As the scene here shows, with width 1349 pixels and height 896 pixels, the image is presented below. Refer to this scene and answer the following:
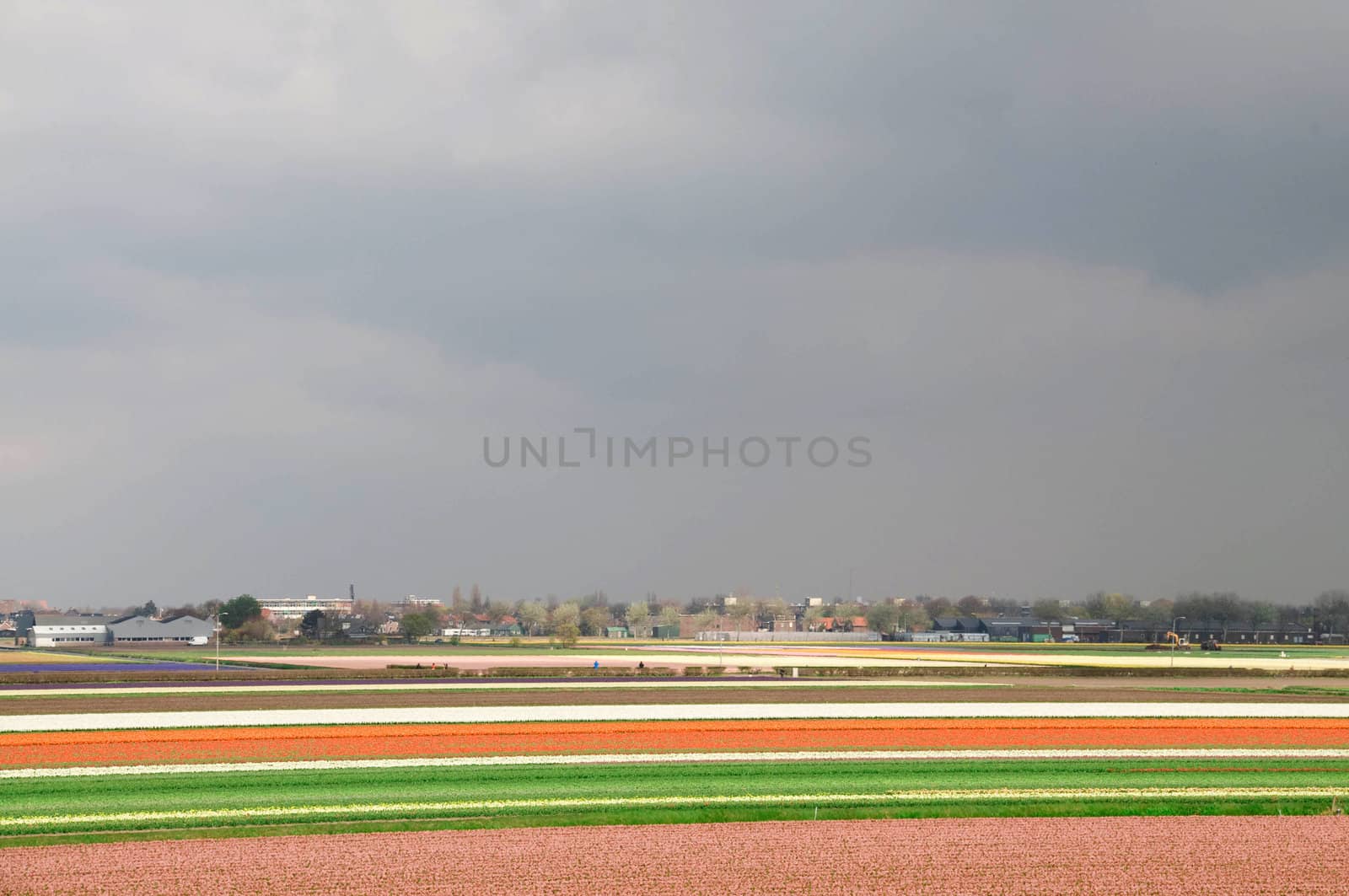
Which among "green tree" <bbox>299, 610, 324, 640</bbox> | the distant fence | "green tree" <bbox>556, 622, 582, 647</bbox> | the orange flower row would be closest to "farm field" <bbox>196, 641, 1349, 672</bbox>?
"green tree" <bbox>556, 622, 582, 647</bbox>

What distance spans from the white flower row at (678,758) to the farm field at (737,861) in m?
8.94

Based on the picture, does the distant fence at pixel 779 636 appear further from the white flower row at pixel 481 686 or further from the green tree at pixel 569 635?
the white flower row at pixel 481 686

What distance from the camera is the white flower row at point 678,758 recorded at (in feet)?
98.2

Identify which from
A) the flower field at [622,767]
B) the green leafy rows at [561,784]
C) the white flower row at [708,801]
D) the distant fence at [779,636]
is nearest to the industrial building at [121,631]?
the distant fence at [779,636]

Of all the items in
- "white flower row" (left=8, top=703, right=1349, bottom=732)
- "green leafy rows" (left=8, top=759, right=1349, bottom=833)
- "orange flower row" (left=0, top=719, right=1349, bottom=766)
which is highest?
"green leafy rows" (left=8, top=759, right=1349, bottom=833)

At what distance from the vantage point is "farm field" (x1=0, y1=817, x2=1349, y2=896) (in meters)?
18.7

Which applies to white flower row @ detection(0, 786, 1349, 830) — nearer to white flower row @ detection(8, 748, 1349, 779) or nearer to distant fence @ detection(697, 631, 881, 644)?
white flower row @ detection(8, 748, 1349, 779)

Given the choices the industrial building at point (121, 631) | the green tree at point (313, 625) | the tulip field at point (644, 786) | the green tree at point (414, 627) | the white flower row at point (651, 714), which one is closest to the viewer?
the tulip field at point (644, 786)

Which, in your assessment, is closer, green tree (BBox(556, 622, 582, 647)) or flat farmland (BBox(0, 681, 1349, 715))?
flat farmland (BBox(0, 681, 1349, 715))

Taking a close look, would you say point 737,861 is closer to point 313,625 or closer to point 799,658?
point 799,658

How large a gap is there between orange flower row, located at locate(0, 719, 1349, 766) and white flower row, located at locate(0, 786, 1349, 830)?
781 centimetres

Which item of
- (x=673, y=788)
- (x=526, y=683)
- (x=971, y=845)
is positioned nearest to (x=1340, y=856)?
(x=971, y=845)

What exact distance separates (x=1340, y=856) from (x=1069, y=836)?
460 cm

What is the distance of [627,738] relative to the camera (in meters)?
37.2
